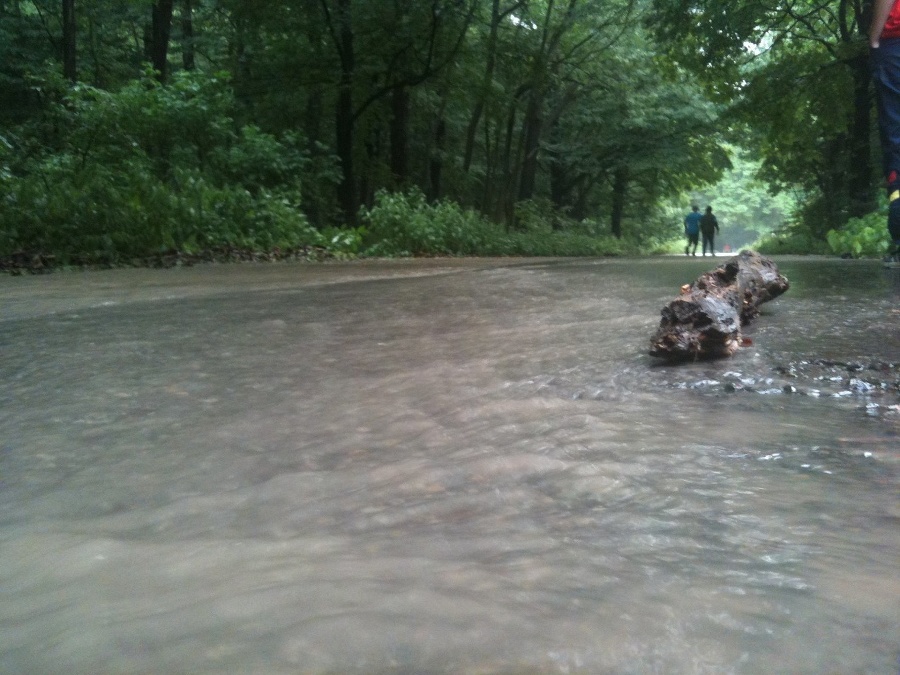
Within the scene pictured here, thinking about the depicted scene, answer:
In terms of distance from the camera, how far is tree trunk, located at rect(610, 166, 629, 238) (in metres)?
32.3

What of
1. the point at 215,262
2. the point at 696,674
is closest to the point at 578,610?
the point at 696,674

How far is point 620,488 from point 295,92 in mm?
17529

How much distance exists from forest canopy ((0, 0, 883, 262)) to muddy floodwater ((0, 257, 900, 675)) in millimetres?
7408

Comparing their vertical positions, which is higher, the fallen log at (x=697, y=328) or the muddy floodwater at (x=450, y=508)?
the fallen log at (x=697, y=328)

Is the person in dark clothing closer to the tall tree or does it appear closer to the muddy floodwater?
the tall tree

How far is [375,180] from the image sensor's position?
22.3 m

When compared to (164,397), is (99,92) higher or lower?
higher

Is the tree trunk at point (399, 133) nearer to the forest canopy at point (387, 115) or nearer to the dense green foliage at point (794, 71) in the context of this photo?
the forest canopy at point (387, 115)

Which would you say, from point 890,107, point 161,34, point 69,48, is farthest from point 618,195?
point 890,107

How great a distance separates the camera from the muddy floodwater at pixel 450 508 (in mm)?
1065

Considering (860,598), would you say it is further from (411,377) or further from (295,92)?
(295,92)

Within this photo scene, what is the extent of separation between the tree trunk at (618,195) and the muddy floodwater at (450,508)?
29.2 meters

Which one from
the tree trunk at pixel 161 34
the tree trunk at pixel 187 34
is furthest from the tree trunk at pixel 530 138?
the tree trunk at pixel 161 34

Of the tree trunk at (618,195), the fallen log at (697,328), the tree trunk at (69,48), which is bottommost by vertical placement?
the fallen log at (697,328)
